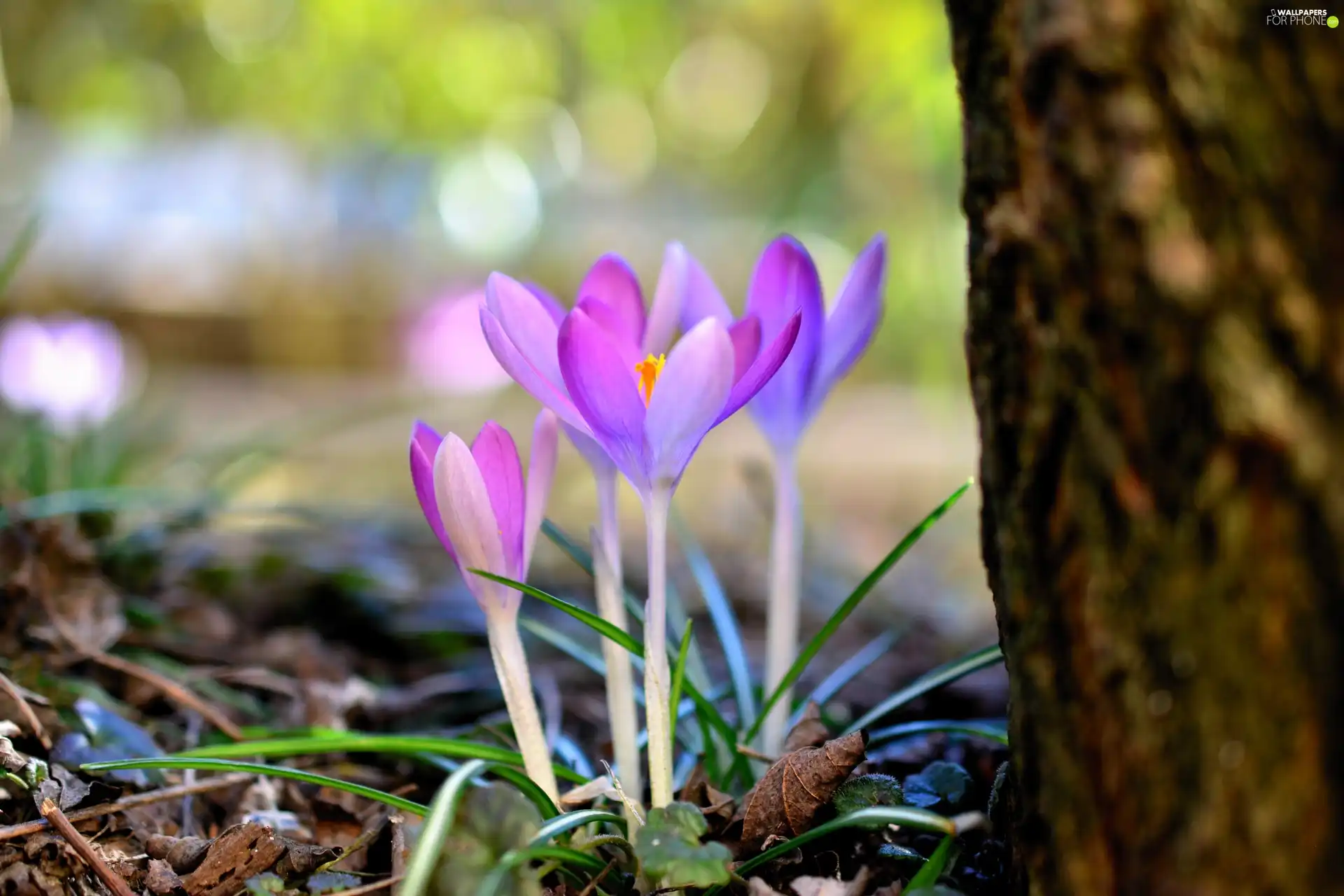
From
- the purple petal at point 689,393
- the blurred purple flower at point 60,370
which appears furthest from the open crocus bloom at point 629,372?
the blurred purple flower at point 60,370

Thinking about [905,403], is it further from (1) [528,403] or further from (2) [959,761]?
(2) [959,761]

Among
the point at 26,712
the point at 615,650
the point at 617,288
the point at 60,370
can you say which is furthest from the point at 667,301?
the point at 60,370

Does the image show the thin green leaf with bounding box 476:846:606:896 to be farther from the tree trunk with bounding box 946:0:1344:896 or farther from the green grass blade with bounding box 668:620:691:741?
the tree trunk with bounding box 946:0:1344:896

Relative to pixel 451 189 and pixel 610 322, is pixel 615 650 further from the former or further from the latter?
pixel 451 189

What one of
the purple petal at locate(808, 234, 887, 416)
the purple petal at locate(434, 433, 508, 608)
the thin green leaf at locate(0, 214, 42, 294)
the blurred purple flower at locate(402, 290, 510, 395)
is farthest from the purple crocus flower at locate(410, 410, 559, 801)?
the blurred purple flower at locate(402, 290, 510, 395)

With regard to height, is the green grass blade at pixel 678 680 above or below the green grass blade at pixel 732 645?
above

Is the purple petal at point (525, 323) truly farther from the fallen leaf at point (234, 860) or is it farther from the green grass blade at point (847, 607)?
the fallen leaf at point (234, 860)
